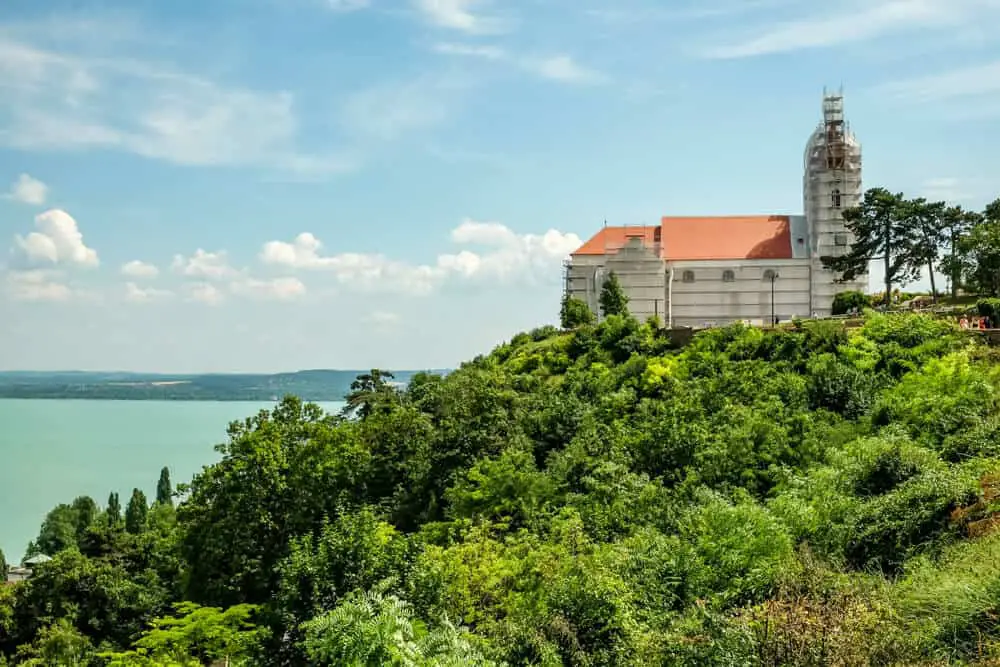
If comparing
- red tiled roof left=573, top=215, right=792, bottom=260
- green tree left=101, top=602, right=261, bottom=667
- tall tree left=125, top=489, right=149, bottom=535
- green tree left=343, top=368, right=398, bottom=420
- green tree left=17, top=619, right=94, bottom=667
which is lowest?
tall tree left=125, top=489, right=149, bottom=535

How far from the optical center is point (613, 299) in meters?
47.8

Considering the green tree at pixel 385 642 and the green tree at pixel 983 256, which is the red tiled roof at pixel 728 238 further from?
the green tree at pixel 385 642

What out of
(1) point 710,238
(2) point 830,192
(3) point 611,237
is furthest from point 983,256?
(3) point 611,237

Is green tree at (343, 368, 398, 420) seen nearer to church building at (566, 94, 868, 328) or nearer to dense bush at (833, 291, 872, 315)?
church building at (566, 94, 868, 328)

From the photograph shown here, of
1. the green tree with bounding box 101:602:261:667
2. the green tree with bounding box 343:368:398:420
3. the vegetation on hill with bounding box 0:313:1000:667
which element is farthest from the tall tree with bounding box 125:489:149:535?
the green tree with bounding box 101:602:261:667

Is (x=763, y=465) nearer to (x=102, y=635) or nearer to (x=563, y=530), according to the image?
(x=563, y=530)

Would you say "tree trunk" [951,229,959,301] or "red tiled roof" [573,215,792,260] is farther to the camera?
"red tiled roof" [573,215,792,260]

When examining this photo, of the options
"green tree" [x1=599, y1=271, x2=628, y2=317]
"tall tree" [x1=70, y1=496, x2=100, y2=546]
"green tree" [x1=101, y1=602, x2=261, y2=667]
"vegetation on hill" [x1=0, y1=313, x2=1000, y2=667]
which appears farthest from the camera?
"tall tree" [x1=70, y1=496, x2=100, y2=546]

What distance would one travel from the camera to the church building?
52.2 meters

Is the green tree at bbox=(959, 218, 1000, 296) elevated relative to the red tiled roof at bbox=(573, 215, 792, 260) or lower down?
lower down

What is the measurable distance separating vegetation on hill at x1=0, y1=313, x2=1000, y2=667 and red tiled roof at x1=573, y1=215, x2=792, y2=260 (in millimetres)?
17018

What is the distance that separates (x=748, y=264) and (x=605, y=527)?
122ft

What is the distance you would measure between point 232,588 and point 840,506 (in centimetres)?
1309

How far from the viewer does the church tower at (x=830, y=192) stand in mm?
52469
